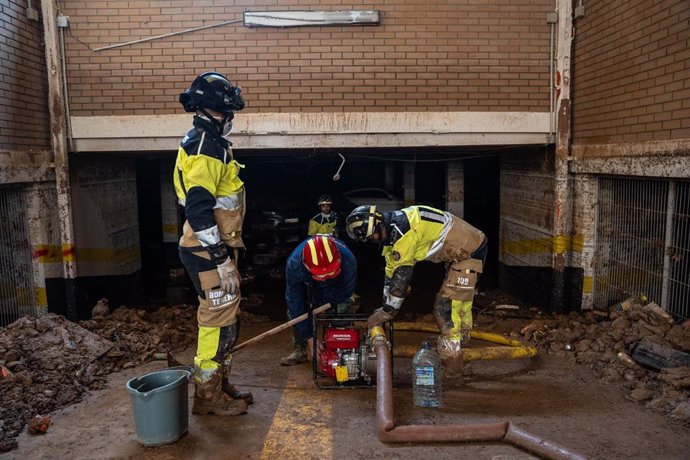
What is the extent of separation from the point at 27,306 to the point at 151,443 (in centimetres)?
412

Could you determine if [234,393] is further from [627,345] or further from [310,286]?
[627,345]

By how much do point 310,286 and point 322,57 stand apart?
3.40 m

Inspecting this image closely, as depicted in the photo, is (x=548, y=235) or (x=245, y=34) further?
(x=548, y=235)

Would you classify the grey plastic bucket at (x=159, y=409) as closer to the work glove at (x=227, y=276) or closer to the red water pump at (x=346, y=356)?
the work glove at (x=227, y=276)

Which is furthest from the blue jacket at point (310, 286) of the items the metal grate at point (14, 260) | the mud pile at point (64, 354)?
the metal grate at point (14, 260)

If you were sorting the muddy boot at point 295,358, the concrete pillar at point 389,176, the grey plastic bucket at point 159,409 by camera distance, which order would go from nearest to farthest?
the grey plastic bucket at point 159,409
the muddy boot at point 295,358
the concrete pillar at point 389,176

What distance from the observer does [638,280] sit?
6402mm

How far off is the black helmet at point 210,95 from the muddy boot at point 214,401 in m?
2.16

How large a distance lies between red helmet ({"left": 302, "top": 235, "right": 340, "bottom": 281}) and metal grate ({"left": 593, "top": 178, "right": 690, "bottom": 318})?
12.1ft

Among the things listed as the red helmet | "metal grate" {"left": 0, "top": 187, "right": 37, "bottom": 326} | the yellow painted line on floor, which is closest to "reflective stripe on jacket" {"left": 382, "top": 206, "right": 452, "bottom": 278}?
the red helmet

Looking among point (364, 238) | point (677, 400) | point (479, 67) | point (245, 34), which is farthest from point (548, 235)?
point (245, 34)

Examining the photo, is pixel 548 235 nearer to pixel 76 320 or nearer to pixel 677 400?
pixel 677 400

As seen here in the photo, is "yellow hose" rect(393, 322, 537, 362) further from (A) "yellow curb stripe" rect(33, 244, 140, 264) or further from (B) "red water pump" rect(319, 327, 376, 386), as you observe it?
(A) "yellow curb stripe" rect(33, 244, 140, 264)

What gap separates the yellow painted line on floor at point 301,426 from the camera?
3.85 m
